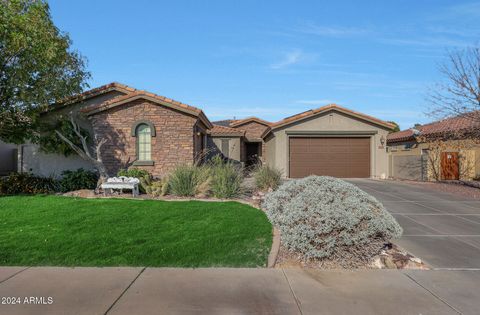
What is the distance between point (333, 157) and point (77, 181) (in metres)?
14.2

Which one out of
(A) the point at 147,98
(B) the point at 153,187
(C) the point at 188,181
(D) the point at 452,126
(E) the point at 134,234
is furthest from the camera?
(D) the point at 452,126

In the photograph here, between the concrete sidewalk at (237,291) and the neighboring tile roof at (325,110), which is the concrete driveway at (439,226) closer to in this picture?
the concrete sidewalk at (237,291)

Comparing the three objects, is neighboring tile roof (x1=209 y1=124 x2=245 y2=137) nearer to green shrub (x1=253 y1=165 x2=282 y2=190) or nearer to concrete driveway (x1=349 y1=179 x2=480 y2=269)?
green shrub (x1=253 y1=165 x2=282 y2=190)

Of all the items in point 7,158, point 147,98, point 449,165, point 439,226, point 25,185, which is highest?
point 147,98

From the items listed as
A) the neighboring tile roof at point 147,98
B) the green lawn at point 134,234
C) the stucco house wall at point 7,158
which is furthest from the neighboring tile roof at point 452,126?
the stucco house wall at point 7,158

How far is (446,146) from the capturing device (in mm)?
18391

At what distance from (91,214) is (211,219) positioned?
2.88 metres

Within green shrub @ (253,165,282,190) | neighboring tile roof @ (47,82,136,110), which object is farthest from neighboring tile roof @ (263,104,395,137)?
neighboring tile roof @ (47,82,136,110)

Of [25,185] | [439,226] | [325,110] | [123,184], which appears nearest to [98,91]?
[25,185]

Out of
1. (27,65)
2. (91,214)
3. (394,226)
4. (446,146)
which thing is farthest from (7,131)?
(446,146)

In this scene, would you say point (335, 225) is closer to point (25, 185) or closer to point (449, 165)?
point (25, 185)

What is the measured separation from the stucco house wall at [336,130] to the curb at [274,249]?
14.2 m

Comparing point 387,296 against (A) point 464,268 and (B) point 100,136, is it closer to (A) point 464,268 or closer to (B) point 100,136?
(A) point 464,268

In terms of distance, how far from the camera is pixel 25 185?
39.8ft
